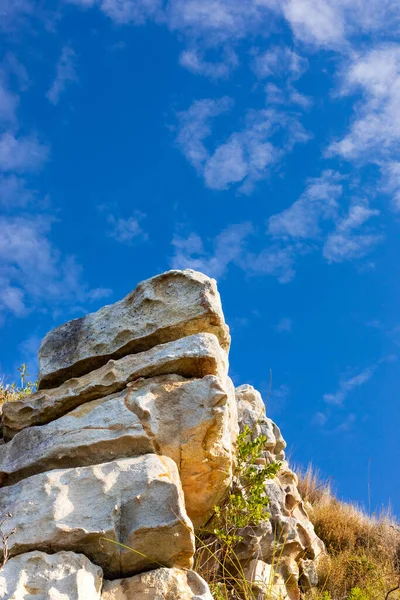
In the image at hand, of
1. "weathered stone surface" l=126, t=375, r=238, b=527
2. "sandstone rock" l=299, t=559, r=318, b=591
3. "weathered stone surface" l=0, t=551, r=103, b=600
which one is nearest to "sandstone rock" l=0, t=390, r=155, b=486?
"weathered stone surface" l=126, t=375, r=238, b=527

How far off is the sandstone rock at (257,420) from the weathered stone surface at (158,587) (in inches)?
127

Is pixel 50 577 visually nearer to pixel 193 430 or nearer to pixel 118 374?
pixel 193 430

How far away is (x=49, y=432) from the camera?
18.1 ft

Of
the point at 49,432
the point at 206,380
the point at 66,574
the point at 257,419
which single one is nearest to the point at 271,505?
the point at 257,419

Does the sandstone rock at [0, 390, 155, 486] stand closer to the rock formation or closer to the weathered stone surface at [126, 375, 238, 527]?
the rock formation

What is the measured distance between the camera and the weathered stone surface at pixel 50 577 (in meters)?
3.91

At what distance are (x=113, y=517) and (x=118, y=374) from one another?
5.40 feet

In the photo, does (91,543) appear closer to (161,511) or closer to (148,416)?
(161,511)

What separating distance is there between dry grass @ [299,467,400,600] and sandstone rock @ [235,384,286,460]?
1.54 m

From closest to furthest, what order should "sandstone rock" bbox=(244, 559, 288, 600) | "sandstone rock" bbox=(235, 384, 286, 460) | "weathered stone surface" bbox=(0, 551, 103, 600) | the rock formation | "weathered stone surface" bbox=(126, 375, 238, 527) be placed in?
"weathered stone surface" bbox=(0, 551, 103, 600)
the rock formation
"weathered stone surface" bbox=(126, 375, 238, 527)
"sandstone rock" bbox=(244, 559, 288, 600)
"sandstone rock" bbox=(235, 384, 286, 460)

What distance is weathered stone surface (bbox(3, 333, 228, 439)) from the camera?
552cm

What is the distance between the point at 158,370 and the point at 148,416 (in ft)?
1.93

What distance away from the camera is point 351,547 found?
359 inches

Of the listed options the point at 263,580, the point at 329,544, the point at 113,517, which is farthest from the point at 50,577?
the point at 329,544
